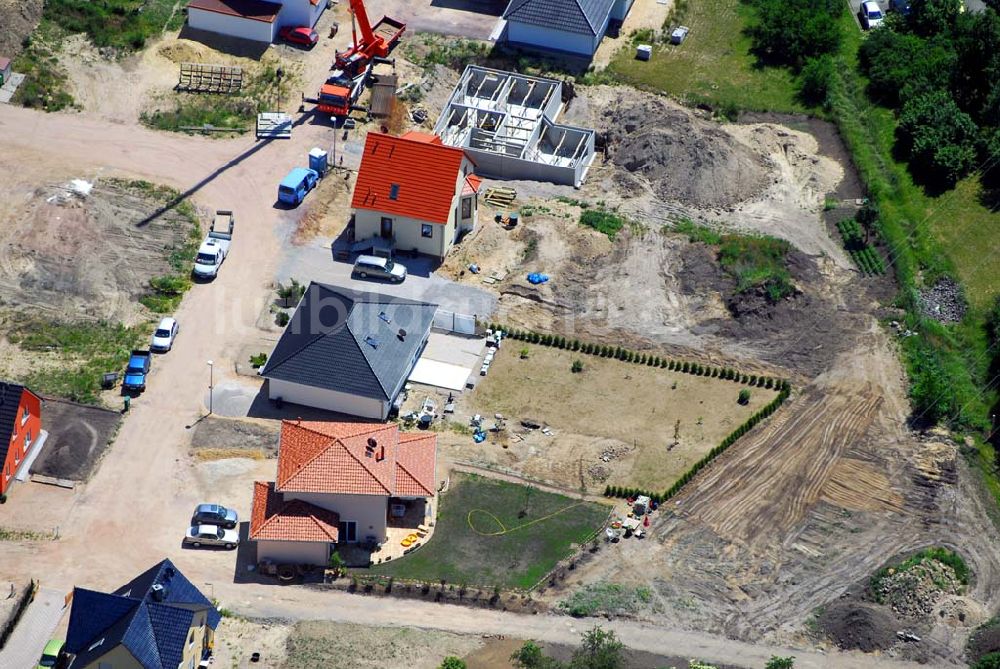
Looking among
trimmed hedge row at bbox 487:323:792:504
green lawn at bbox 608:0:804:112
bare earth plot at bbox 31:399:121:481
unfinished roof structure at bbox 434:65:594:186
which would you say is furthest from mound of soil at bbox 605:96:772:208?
bare earth plot at bbox 31:399:121:481

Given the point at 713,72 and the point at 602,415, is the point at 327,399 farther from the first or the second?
the point at 713,72

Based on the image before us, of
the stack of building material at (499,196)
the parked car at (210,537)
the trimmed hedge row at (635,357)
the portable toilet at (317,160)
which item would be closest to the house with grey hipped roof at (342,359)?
the trimmed hedge row at (635,357)

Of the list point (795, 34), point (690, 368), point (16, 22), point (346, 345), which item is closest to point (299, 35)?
point (16, 22)

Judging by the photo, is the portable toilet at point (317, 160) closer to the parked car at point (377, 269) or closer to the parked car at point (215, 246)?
the parked car at point (215, 246)

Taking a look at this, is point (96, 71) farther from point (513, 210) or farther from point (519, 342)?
point (519, 342)

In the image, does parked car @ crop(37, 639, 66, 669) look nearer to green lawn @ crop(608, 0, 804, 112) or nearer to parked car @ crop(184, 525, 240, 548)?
parked car @ crop(184, 525, 240, 548)
